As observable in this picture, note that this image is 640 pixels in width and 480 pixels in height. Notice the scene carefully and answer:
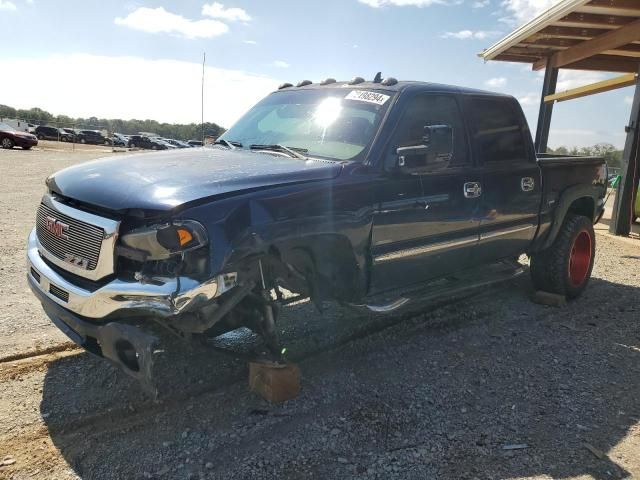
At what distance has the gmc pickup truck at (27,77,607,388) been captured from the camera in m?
2.62

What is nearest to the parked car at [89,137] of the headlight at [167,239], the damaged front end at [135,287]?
the damaged front end at [135,287]

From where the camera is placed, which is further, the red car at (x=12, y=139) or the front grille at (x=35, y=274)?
the red car at (x=12, y=139)

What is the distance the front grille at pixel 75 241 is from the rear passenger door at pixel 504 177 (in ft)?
9.88

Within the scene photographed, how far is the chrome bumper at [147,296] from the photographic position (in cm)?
254

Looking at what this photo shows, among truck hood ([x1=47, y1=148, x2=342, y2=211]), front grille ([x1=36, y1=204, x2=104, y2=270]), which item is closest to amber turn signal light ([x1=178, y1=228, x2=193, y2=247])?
truck hood ([x1=47, y1=148, x2=342, y2=211])

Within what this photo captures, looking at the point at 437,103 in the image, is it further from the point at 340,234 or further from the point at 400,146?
the point at 340,234

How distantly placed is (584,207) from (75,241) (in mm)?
5307

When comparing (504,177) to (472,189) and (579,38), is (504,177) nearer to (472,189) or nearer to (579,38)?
(472,189)

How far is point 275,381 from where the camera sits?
127 inches

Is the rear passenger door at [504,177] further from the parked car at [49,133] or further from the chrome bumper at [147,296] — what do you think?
the parked car at [49,133]

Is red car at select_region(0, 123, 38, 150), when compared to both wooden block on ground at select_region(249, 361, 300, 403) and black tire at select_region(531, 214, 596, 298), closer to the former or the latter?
black tire at select_region(531, 214, 596, 298)

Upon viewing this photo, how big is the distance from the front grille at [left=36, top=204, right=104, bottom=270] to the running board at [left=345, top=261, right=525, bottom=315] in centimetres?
165

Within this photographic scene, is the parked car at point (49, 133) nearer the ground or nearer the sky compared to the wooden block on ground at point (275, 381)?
nearer the sky

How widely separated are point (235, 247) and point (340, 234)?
0.80 metres
